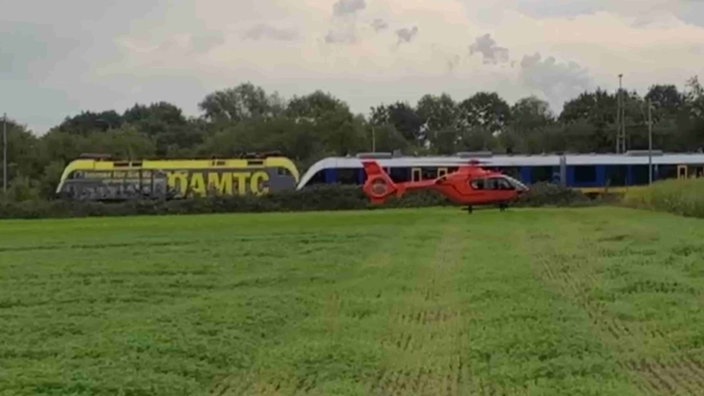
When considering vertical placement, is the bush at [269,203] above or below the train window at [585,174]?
below

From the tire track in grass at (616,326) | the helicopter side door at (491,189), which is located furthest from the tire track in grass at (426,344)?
the helicopter side door at (491,189)

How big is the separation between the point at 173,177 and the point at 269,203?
9600 mm

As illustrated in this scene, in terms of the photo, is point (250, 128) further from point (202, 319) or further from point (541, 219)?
point (202, 319)

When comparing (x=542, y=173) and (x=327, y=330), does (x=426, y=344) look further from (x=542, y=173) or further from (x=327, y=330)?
(x=542, y=173)

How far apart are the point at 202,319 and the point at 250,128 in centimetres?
7220

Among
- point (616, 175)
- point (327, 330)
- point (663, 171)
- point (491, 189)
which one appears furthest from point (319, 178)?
point (327, 330)

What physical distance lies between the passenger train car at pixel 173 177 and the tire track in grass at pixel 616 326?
3676 centimetres

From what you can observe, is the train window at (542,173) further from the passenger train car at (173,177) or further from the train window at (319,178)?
the passenger train car at (173,177)

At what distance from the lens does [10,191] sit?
57469 mm

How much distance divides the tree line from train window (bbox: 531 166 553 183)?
18687 millimetres

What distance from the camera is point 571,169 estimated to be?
55625mm

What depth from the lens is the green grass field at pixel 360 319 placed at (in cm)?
855

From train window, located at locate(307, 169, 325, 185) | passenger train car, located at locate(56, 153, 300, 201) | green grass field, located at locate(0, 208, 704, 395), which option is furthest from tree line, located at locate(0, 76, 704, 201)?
green grass field, located at locate(0, 208, 704, 395)

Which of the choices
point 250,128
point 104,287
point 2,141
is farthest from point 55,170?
point 104,287
